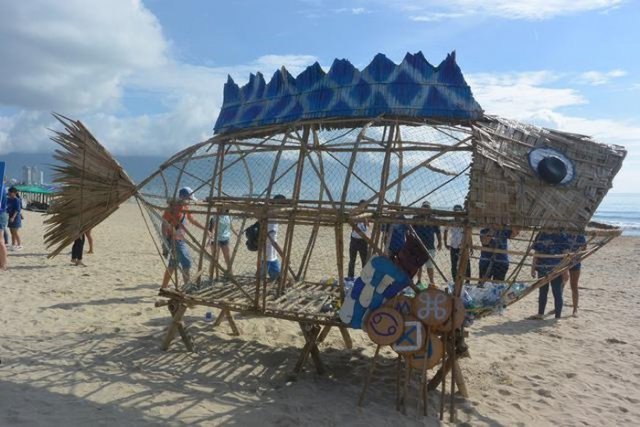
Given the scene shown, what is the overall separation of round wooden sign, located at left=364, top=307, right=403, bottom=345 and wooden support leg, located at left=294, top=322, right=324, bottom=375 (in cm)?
80

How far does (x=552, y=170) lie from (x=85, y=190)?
14.9ft

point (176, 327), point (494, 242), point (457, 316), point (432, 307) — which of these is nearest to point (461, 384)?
point (457, 316)

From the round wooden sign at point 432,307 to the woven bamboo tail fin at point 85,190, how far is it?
126 inches

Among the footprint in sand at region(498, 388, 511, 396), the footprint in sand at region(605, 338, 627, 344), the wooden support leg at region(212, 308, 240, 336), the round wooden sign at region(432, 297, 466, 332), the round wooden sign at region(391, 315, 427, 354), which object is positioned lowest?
the footprint in sand at region(498, 388, 511, 396)

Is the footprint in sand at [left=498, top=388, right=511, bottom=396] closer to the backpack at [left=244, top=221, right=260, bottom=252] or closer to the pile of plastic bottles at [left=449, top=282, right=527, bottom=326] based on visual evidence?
the pile of plastic bottles at [left=449, top=282, right=527, bottom=326]

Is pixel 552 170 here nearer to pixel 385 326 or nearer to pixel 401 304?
pixel 401 304

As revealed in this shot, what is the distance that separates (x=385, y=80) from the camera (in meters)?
4.54

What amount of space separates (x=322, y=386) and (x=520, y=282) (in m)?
2.03

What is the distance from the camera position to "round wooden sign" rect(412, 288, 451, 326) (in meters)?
3.91

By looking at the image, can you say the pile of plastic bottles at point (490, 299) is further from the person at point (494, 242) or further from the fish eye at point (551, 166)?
the fish eye at point (551, 166)

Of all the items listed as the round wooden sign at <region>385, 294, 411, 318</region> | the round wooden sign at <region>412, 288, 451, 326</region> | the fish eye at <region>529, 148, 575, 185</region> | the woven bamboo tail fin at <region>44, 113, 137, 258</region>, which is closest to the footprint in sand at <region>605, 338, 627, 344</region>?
the fish eye at <region>529, 148, 575, 185</region>

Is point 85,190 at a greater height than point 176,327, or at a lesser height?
greater

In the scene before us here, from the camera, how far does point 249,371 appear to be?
16.0 feet

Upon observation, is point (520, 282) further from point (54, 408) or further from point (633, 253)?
point (633, 253)
